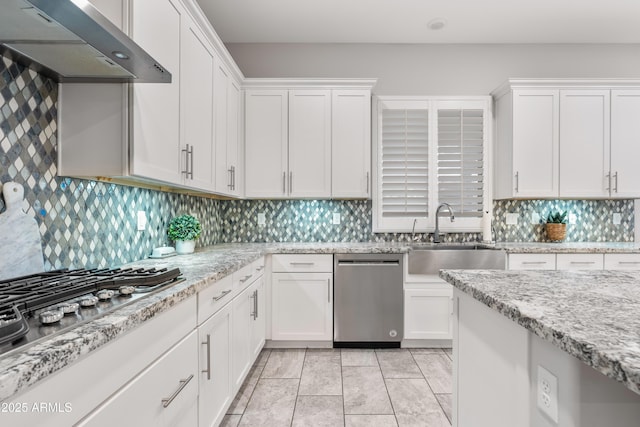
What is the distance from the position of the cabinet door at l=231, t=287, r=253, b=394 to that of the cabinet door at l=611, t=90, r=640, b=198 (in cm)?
340

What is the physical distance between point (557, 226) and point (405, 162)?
64.1 inches

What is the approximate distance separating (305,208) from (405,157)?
3.66 ft

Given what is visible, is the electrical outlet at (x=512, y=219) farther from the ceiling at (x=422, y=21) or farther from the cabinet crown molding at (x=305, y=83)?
the cabinet crown molding at (x=305, y=83)

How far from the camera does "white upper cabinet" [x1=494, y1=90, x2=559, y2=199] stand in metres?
3.16

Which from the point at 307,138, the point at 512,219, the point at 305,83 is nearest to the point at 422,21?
the point at 305,83

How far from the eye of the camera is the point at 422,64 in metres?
3.58

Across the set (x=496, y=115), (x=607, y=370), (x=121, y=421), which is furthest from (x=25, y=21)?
(x=496, y=115)

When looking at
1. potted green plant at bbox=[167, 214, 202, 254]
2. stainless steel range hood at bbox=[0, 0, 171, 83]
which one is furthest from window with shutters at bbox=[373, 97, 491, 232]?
stainless steel range hood at bbox=[0, 0, 171, 83]

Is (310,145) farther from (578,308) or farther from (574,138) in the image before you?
(578,308)

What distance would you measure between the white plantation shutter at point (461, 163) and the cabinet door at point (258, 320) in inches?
77.0

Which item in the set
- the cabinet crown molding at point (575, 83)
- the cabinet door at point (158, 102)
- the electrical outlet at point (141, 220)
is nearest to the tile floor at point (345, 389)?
the electrical outlet at point (141, 220)

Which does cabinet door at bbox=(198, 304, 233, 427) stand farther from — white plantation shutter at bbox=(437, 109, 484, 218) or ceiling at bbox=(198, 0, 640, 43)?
ceiling at bbox=(198, 0, 640, 43)

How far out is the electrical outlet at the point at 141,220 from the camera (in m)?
2.06

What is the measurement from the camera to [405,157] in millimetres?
3371
